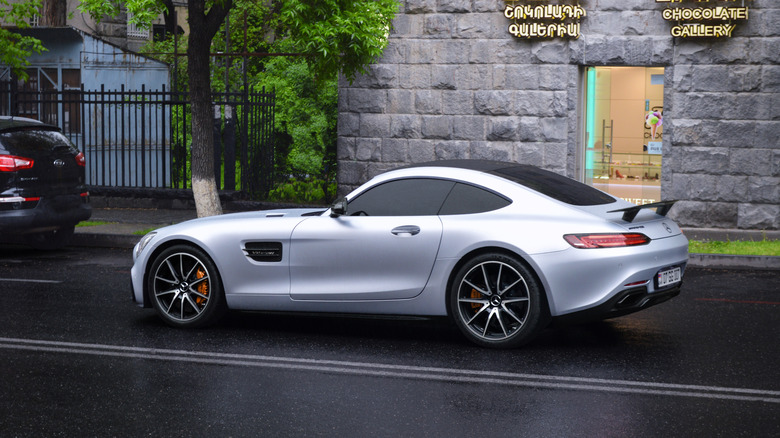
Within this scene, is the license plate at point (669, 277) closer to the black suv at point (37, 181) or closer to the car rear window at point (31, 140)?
the black suv at point (37, 181)

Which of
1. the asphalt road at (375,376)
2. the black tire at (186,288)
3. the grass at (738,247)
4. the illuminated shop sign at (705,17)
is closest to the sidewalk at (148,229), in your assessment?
the grass at (738,247)

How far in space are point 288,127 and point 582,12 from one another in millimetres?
6216

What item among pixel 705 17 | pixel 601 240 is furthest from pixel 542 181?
pixel 705 17

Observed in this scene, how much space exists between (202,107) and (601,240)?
28.6 ft

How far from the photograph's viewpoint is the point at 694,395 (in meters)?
6.08

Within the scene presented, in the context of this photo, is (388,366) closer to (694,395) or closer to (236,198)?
(694,395)

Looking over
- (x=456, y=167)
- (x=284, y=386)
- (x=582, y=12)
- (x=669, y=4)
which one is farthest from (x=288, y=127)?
(x=284, y=386)

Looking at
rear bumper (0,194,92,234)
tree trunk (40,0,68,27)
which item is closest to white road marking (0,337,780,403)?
rear bumper (0,194,92,234)

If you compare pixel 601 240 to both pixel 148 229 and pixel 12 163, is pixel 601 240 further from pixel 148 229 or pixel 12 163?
pixel 148 229

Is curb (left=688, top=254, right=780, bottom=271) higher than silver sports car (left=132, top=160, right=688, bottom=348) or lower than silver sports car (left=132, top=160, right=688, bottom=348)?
lower

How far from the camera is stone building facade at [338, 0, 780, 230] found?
A: 48.8 feet

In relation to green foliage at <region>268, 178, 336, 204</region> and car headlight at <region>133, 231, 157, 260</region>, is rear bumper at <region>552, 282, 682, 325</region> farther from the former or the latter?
green foliage at <region>268, 178, 336, 204</region>

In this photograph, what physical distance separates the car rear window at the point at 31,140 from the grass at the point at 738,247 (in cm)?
797

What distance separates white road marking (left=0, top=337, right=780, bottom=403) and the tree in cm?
705
